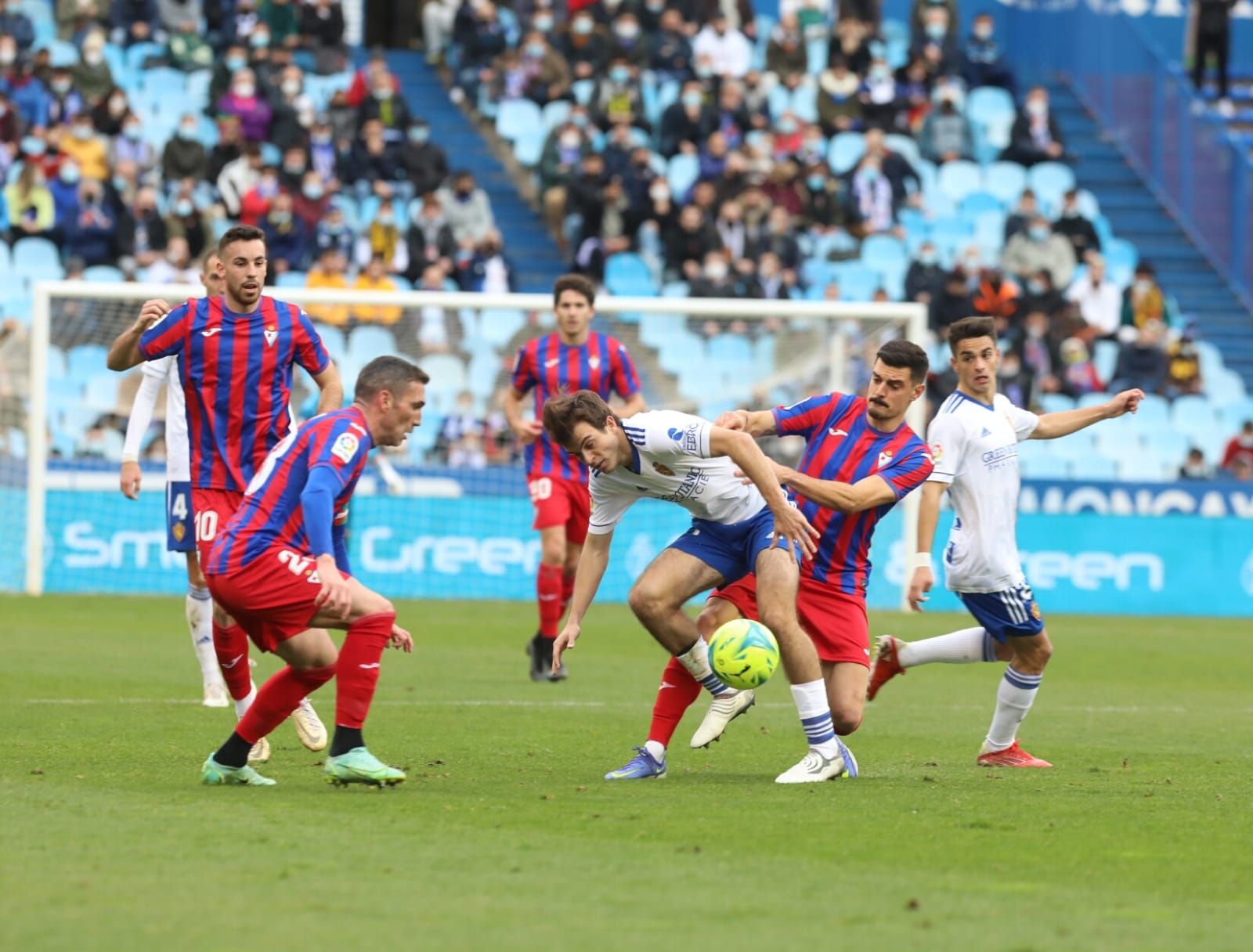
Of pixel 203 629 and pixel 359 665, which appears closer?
pixel 359 665

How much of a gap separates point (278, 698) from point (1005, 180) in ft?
72.1

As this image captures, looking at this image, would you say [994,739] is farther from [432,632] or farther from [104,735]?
[432,632]

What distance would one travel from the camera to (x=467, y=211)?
933 inches

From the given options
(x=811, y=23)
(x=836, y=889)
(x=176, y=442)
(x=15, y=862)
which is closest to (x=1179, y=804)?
(x=836, y=889)

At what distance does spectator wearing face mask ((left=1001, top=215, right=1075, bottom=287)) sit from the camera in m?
25.4

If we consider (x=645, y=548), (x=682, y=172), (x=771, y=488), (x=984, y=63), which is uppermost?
(x=984, y=63)

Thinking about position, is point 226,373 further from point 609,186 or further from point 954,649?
point 609,186

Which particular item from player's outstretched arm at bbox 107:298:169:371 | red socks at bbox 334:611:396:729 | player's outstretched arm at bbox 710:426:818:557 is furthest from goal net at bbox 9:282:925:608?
red socks at bbox 334:611:396:729

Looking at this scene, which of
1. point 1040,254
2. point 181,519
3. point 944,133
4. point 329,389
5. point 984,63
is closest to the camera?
point 329,389

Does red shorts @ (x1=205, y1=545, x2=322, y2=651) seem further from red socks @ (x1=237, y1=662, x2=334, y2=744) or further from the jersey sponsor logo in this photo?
the jersey sponsor logo

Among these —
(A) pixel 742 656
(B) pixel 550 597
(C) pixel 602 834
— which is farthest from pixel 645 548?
(C) pixel 602 834

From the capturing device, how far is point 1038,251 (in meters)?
25.4

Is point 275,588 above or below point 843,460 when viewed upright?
below

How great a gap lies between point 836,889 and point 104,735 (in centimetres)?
453
